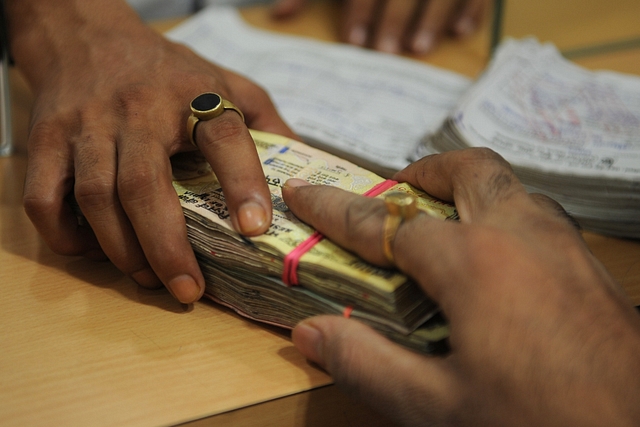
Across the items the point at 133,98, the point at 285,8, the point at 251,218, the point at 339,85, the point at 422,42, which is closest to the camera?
the point at 251,218

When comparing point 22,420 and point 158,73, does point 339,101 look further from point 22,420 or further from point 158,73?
point 22,420

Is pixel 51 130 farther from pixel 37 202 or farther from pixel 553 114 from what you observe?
pixel 553 114

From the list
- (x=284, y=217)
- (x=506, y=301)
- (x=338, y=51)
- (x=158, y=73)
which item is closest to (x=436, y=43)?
(x=338, y=51)

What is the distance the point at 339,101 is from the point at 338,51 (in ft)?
0.69

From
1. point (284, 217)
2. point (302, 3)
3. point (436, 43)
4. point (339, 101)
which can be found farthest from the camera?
point (302, 3)

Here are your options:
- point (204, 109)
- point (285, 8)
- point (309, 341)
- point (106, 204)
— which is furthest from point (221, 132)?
point (285, 8)

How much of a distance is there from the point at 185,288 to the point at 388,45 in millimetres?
865

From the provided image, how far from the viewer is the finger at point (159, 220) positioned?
642mm

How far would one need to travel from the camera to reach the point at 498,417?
48cm

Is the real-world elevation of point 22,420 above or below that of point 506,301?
below

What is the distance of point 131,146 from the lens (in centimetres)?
68

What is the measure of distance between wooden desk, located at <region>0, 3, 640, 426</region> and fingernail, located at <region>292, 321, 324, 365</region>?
30 millimetres

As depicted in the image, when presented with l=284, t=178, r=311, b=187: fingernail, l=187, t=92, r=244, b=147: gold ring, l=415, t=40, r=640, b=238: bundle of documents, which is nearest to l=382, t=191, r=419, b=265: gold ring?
l=284, t=178, r=311, b=187: fingernail

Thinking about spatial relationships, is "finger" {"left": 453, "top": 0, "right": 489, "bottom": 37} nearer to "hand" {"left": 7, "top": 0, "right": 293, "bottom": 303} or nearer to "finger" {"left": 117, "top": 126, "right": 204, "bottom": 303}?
"hand" {"left": 7, "top": 0, "right": 293, "bottom": 303}
